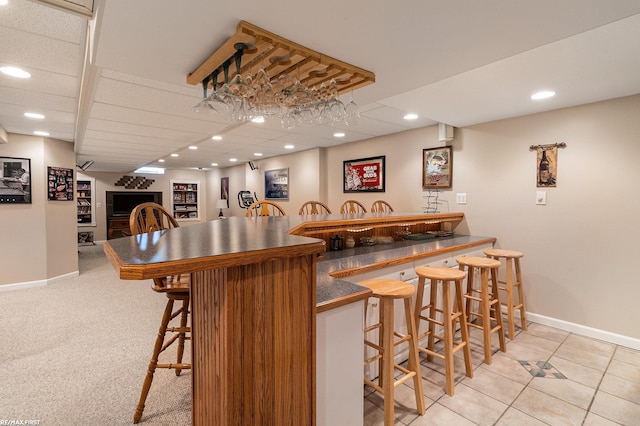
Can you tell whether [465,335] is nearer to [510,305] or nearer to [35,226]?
[510,305]

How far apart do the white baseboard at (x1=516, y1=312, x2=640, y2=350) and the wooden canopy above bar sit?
3.02 metres

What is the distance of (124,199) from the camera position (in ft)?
29.6

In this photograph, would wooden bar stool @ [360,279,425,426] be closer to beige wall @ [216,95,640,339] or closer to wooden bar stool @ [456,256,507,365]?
wooden bar stool @ [456,256,507,365]

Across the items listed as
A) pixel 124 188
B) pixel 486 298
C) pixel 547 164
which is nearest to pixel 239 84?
pixel 486 298

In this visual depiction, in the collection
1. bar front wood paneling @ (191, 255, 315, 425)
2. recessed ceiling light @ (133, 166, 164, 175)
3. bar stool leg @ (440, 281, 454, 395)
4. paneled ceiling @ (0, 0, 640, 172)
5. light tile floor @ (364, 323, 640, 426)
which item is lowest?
light tile floor @ (364, 323, 640, 426)

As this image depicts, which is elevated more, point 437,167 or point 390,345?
point 437,167

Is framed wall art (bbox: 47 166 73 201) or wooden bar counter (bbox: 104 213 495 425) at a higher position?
framed wall art (bbox: 47 166 73 201)

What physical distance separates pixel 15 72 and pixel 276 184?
4.25 m

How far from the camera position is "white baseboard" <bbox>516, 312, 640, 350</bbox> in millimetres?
2562

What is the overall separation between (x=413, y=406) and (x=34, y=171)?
18.7 ft

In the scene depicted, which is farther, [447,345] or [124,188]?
[124,188]

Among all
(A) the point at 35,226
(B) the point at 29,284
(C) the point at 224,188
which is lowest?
(B) the point at 29,284

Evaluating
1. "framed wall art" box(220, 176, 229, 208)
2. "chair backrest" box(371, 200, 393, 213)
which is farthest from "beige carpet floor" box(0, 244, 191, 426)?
"framed wall art" box(220, 176, 229, 208)

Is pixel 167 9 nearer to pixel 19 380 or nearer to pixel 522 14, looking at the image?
pixel 522 14
